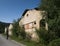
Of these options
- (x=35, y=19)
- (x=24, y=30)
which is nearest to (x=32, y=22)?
(x=35, y=19)

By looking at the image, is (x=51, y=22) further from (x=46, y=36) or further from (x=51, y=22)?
(x=46, y=36)

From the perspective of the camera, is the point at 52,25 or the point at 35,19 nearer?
the point at 52,25

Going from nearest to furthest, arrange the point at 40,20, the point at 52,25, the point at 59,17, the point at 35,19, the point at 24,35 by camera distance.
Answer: the point at 59,17, the point at 52,25, the point at 40,20, the point at 35,19, the point at 24,35

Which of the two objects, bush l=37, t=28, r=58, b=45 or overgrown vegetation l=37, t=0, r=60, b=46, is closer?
overgrown vegetation l=37, t=0, r=60, b=46

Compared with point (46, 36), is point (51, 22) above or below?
above

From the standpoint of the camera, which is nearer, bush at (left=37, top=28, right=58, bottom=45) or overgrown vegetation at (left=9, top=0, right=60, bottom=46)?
overgrown vegetation at (left=9, top=0, right=60, bottom=46)

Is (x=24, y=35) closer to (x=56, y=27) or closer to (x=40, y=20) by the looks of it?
(x=40, y=20)

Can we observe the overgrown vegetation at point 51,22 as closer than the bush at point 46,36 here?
Yes

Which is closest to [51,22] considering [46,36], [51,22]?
[51,22]

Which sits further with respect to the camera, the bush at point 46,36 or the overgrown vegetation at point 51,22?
the bush at point 46,36

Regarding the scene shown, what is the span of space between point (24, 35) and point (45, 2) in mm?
15177

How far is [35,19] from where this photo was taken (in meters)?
30.7

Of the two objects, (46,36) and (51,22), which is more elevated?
(51,22)

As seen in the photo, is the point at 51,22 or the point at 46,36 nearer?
the point at 51,22
